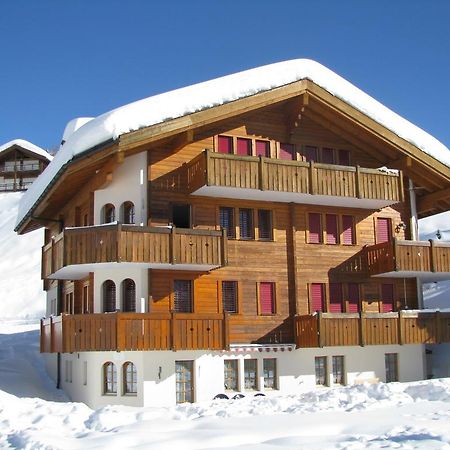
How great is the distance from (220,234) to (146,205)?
8.18ft

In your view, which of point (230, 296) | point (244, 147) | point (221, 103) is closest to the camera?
point (221, 103)

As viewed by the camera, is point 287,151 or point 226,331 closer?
point 226,331

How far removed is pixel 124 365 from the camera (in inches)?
841

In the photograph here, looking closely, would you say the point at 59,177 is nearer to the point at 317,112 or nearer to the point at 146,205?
the point at 146,205

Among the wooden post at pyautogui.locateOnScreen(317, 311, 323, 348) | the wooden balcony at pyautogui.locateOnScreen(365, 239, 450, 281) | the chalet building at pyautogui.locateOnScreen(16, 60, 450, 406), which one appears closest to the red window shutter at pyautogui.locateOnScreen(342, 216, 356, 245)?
the chalet building at pyautogui.locateOnScreen(16, 60, 450, 406)

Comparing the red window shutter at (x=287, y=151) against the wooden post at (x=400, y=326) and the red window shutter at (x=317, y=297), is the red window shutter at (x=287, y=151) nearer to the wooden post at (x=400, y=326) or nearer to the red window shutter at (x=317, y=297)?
the red window shutter at (x=317, y=297)

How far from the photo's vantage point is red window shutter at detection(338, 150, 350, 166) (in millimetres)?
25750

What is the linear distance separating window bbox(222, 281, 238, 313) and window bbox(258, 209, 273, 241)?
1.93 metres

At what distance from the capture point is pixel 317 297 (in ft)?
80.2

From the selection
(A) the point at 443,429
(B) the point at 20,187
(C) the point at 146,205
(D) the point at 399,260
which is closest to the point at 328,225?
(D) the point at 399,260

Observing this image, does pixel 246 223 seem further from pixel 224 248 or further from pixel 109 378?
pixel 109 378

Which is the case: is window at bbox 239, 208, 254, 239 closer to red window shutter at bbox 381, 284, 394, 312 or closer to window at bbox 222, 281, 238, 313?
window at bbox 222, 281, 238, 313

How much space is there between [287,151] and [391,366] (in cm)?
818


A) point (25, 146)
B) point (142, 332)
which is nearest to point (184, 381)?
point (142, 332)
